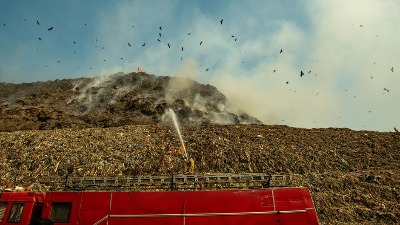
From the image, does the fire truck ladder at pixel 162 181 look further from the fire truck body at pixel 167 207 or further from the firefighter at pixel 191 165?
the firefighter at pixel 191 165

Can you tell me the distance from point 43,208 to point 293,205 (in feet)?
27.5

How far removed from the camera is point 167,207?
38.3ft

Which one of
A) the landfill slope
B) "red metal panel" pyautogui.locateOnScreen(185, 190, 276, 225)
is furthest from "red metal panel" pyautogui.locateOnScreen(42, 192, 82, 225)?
the landfill slope

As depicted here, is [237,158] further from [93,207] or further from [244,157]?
[93,207]

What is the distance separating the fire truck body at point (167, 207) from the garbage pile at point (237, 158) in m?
5.25

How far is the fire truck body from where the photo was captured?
455 inches

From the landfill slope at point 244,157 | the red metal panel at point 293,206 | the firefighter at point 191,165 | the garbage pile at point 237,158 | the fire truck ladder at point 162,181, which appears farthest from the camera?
the firefighter at point 191,165

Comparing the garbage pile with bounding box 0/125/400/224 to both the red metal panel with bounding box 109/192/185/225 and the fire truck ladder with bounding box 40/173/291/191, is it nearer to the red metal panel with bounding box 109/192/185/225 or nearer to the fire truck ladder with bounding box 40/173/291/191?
the fire truck ladder with bounding box 40/173/291/191

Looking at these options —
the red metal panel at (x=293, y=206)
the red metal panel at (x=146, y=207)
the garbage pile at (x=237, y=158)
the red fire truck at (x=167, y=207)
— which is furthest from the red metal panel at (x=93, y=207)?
the garbage pile at (x=237, y=158)

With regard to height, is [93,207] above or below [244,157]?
below

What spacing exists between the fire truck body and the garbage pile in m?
5.25

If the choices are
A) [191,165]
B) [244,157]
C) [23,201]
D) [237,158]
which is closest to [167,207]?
[23,201]

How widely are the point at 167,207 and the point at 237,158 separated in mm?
11400

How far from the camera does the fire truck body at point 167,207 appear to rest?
11547mm
